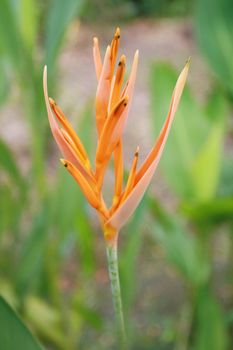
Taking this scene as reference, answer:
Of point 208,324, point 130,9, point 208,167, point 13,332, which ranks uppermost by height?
point 13,332

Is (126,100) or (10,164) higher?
(126,100)

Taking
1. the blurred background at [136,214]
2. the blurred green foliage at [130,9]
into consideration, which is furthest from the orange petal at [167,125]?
the blurred green foliage at [130,9]

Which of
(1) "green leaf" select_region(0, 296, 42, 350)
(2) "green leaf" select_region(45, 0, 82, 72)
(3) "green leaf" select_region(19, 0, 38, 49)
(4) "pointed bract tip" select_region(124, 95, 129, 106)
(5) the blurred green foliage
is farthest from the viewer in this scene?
(5) the blurred green foliage

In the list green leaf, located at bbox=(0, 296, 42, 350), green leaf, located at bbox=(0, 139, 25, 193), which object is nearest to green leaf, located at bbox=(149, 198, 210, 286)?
green leaf, located at bbox=(0, 139, 25, 193)

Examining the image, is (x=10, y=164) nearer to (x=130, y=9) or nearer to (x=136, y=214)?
(x=136, y=214)

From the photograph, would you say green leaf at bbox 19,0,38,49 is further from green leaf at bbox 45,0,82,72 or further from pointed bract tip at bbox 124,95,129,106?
pointed bract tip at bbox 124,95,129,106

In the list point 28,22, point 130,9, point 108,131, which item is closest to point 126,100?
point 108,131
